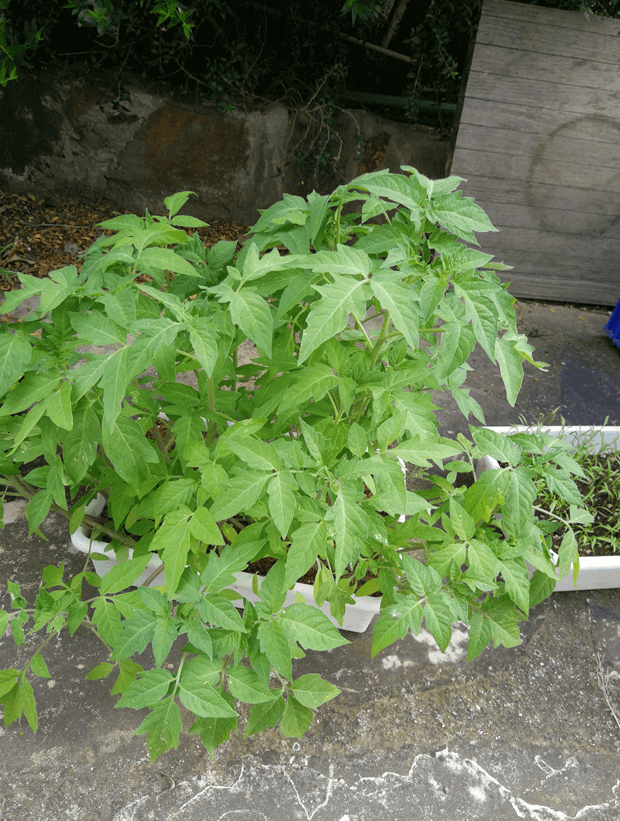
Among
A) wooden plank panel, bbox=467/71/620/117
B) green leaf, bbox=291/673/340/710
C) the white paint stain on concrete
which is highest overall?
wooden plank panel, bbox=467/71/620/117

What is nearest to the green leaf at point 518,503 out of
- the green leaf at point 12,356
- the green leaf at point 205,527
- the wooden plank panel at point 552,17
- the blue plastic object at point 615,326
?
the green leaf at point 205,527

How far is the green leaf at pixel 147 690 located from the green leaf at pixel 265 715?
0.66 feet

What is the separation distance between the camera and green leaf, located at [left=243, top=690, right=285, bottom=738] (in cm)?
104

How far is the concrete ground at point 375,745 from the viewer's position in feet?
4.25

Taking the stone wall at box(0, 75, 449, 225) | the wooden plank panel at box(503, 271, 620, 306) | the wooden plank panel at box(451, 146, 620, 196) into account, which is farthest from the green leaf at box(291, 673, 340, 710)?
the stone wall at box(0, 75, 449, 225)

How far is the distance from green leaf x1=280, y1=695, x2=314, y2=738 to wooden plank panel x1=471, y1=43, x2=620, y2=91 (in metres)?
2.71

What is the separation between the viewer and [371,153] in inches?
134

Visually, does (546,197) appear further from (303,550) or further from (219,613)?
(219,613)

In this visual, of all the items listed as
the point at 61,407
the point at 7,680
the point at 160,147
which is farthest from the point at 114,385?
the point at 160,147

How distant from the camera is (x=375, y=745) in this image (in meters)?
1.42

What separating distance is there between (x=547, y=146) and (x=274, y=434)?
8.11 feet

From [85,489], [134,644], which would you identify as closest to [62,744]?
[134,644]

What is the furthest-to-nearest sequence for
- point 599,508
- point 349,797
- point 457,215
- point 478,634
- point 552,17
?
point 552,17
point 599,508
point 349,797
point 478,634
point 457,215

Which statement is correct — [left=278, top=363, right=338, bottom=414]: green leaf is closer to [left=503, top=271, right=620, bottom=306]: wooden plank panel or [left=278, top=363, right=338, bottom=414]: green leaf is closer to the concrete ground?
the concrete ground
